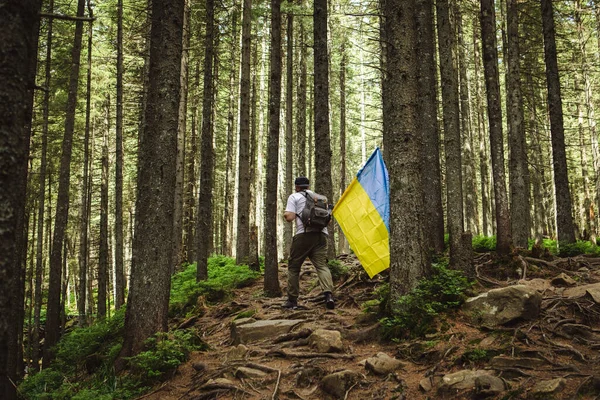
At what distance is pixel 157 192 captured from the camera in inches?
246

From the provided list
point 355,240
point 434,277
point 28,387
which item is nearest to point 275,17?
point 355,240

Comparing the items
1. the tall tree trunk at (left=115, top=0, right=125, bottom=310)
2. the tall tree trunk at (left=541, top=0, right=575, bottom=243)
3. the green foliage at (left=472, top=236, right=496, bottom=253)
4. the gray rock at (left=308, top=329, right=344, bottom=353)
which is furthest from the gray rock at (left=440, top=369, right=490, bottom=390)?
the tall tree trunk at (left=115, top=0, right=125, bottom=310)

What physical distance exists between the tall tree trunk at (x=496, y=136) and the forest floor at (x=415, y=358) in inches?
60.5

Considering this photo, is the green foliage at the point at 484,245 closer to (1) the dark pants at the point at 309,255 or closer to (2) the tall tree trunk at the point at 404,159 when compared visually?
(1) the dark pants at the point at 309,255

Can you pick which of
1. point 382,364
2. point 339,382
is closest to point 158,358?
point 339,382

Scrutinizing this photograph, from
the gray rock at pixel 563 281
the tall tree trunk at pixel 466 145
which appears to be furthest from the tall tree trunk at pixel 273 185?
the tall tree trunk at pixel 466 145

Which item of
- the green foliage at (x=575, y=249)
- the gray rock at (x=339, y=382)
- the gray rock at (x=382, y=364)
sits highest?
the green foliage at (x=575, y=249)

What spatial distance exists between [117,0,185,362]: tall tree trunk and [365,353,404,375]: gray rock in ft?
10.7

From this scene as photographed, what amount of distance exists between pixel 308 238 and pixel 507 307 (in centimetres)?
351

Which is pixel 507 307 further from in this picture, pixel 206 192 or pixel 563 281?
pixel 206 192

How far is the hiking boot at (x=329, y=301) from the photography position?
296 inches

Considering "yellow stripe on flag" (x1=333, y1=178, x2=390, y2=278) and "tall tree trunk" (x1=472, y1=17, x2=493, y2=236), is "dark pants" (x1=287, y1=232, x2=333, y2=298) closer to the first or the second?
"yellow stripe on flag" (x1=333, y1=178, x2=390, y2=278)

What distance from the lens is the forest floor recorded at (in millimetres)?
4023

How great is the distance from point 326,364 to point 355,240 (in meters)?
3.24
